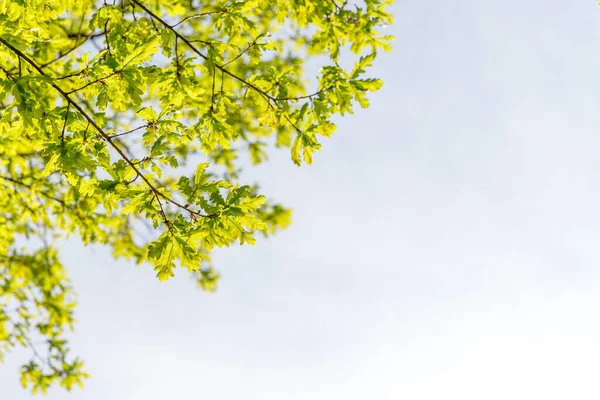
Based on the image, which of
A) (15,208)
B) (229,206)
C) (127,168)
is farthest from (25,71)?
(15,208)

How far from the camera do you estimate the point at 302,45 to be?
5.39 meters

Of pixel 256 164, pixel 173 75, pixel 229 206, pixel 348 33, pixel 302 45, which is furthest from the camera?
pixel 256 164

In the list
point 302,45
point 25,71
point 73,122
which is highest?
point 302,45

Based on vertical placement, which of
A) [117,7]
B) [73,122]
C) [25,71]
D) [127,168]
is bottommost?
[127,168]

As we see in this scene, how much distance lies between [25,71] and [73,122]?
0.43 m

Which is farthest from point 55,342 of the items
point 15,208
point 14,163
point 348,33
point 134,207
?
point 348,33

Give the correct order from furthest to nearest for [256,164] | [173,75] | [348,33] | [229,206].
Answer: [256,164]
[348,33]
[173,75]
[229,206]

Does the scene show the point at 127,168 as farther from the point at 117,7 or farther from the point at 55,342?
the point at 55,342

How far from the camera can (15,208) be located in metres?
5.71

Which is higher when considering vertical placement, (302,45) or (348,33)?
(302,45)

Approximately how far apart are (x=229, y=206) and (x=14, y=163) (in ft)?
14.2

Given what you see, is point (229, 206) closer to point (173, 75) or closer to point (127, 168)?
point (127, 168)

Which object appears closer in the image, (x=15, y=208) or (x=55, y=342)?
(x=15, y=208)

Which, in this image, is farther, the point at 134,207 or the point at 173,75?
the point at 173,75
